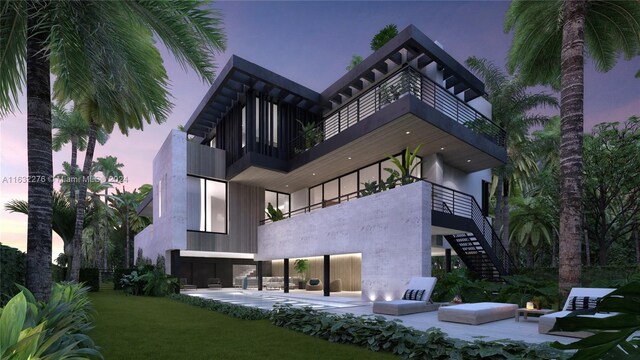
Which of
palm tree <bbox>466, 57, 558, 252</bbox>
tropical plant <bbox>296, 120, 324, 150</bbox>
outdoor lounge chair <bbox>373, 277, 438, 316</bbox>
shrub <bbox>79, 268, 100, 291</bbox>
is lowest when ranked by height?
shrub <bbox>79, 268, 100, 291</bbox>

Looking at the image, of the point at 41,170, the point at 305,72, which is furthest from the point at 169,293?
the point at 305,72

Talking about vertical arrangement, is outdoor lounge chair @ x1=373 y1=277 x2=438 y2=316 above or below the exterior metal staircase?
below

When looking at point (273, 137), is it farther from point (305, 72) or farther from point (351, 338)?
point (351, 338)

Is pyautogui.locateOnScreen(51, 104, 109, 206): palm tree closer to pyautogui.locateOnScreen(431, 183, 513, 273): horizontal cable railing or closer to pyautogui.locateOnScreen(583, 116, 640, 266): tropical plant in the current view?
pyautogui.locateOnScreen(431, 183, 513, 273): horizontal cable railing

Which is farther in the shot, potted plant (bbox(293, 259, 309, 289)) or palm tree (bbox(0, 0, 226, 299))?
potted plant (bbox(293, 259, 309, 289))

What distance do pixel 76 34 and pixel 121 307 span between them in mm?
10014

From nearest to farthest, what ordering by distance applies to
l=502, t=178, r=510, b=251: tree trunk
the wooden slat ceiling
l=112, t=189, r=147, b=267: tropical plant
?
1. the wooden slat ceiling
2. l=502, t=178, r=510, b=251: tree trunk
3. l=112, t=189, r=147, b=267: tropical plant

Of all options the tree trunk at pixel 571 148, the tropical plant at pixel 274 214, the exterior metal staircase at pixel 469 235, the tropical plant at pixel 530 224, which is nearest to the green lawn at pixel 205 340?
the tree trunk at pixel 571 148

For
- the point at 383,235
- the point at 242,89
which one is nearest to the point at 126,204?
the point at 242,89

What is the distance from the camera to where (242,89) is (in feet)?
74.6

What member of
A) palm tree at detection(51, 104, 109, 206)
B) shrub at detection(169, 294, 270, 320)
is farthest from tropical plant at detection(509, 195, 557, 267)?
palm tree at detection(51, 104, 109, 206)

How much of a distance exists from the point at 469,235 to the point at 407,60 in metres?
8.42

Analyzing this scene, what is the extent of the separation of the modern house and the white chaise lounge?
3854mm

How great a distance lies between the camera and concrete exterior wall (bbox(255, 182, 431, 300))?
1481 centimetres
